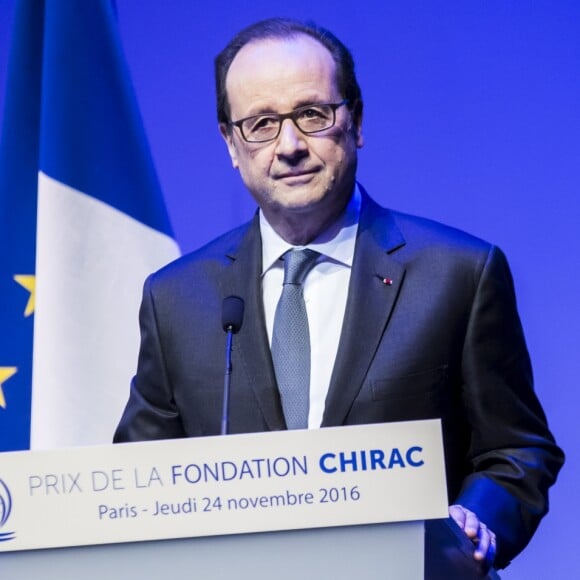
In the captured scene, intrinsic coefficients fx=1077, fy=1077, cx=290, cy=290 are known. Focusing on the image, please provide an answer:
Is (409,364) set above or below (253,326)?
below

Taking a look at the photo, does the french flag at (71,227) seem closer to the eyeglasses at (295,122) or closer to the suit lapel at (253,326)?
the suit lapel at (253,326)

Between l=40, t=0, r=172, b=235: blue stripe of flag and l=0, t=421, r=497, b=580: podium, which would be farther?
l=40, t=0, r=172, b=235: blue stripe of flag

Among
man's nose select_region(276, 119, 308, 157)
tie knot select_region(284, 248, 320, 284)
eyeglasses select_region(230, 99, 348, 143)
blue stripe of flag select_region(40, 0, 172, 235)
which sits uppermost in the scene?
blue stripe of flag select_region(40, 0, 172, 235)

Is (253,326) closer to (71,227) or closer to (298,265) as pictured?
(298,265)

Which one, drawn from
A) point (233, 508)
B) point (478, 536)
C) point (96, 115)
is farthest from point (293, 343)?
point (96, 115)

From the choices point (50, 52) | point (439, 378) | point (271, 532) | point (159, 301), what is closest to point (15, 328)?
point (50, 52)

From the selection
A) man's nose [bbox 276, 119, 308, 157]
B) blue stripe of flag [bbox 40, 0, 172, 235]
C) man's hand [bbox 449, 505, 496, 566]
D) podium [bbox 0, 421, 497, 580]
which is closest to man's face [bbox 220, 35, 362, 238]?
man's nose [bbox 276, 119, 308, 157]

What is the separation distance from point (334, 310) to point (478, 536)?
67 cm

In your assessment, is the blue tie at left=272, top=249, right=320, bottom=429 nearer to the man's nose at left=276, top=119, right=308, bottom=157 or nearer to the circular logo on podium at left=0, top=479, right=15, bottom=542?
the man's nose at left=276, top=119, right=308, bottom=157

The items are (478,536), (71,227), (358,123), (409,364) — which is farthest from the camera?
(71,227)

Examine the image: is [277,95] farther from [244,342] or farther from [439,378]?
[439,378]

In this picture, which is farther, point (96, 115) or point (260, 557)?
point (96, 115)

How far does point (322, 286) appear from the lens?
2.12 meters

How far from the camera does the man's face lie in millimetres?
2092
